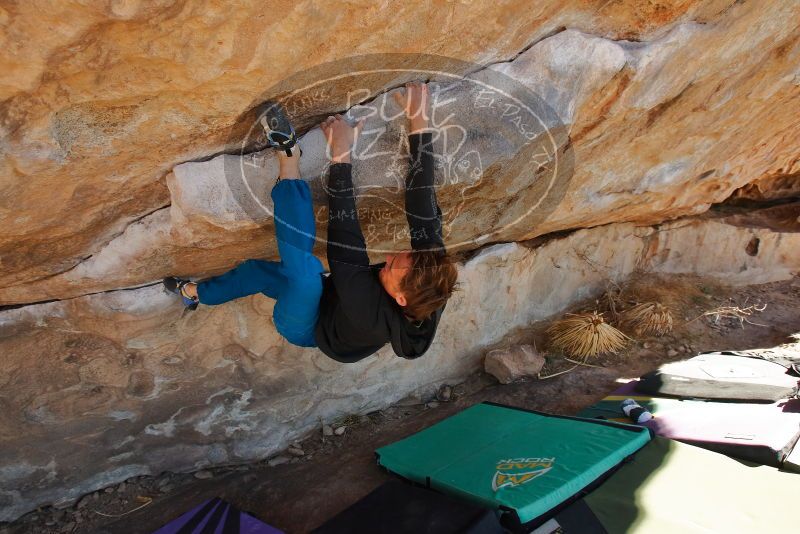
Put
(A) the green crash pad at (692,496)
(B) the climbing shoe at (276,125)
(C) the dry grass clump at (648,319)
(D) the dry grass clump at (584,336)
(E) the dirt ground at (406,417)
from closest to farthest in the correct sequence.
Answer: (B) the climbing shoe at (276,125), (A) the green crash pad at (692,496), (E) the dirt ground at (406,417), (D) the dry grass clump at (584,336), (C) the dry grass clump at (648,319)

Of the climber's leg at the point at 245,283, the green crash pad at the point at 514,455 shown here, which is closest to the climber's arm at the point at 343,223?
the climber's leg at the point at 245,283

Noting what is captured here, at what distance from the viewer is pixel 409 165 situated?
207 centimetres

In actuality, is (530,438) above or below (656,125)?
below

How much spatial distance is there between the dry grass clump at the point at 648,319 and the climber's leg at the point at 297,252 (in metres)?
2.97

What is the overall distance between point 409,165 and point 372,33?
1.82 feet

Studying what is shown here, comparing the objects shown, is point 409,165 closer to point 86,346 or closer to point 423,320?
point 423,320

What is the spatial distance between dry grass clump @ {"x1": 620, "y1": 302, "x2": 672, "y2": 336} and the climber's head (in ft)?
9.31

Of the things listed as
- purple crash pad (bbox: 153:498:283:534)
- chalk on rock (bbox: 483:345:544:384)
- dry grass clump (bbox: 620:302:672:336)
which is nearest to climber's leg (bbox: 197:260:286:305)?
purple crash pad (bbox: 153:498:283:534)

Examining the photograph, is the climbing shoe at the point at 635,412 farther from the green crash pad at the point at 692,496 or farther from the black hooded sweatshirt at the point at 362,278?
the black hooded sweatshirt at the point at 362,278

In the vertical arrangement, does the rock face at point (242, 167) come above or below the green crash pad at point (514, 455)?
above

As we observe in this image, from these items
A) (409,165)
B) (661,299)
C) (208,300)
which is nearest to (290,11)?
(409,165)

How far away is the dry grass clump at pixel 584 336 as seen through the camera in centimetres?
382

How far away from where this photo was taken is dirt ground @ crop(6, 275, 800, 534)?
2.52m

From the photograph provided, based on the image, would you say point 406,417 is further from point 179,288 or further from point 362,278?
point 362,278
